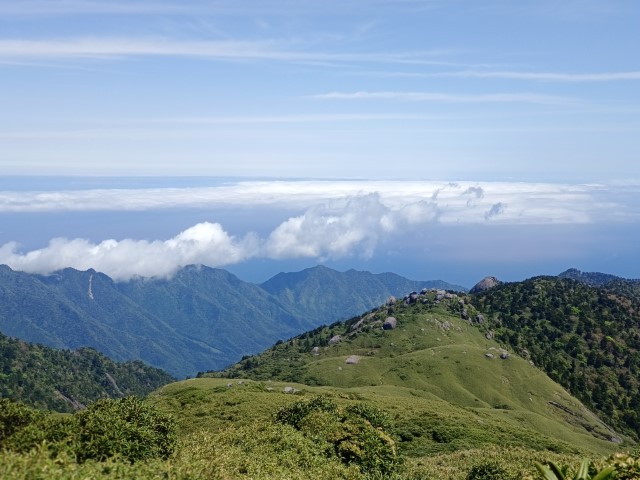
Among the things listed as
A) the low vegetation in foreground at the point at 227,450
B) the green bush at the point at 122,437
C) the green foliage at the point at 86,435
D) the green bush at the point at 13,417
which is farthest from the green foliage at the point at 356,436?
the green bush at the point at 13,417

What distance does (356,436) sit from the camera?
56.0 m

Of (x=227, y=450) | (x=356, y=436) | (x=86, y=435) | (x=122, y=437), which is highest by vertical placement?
(x=86, y=435)

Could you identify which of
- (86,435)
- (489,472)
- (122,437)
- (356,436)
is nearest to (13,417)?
(86,435)

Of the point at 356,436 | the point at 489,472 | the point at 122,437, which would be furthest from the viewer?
the point at 356,436

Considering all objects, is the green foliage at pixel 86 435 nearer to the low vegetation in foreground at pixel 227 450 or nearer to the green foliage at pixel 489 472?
the low vegetation in foreground at pixel 227 450

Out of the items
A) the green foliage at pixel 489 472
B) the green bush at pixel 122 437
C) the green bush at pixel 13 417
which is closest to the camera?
the green bush at pixel 122 437

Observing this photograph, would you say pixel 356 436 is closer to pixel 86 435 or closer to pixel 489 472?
pixel 489 472

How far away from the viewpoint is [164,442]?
159ft

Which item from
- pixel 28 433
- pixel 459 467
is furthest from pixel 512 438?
pixel 28 433

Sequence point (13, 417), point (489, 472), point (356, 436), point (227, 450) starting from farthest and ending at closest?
point (356, 436)
point (489, 472)
point (13, 417)
point (227, 450)

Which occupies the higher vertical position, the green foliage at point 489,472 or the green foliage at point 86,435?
the green foliage at point 86,435

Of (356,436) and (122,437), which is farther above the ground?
(122,437)

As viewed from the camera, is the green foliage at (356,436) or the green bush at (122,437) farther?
the green foliage at (356,436)

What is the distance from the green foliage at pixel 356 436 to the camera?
5406 centimetres
